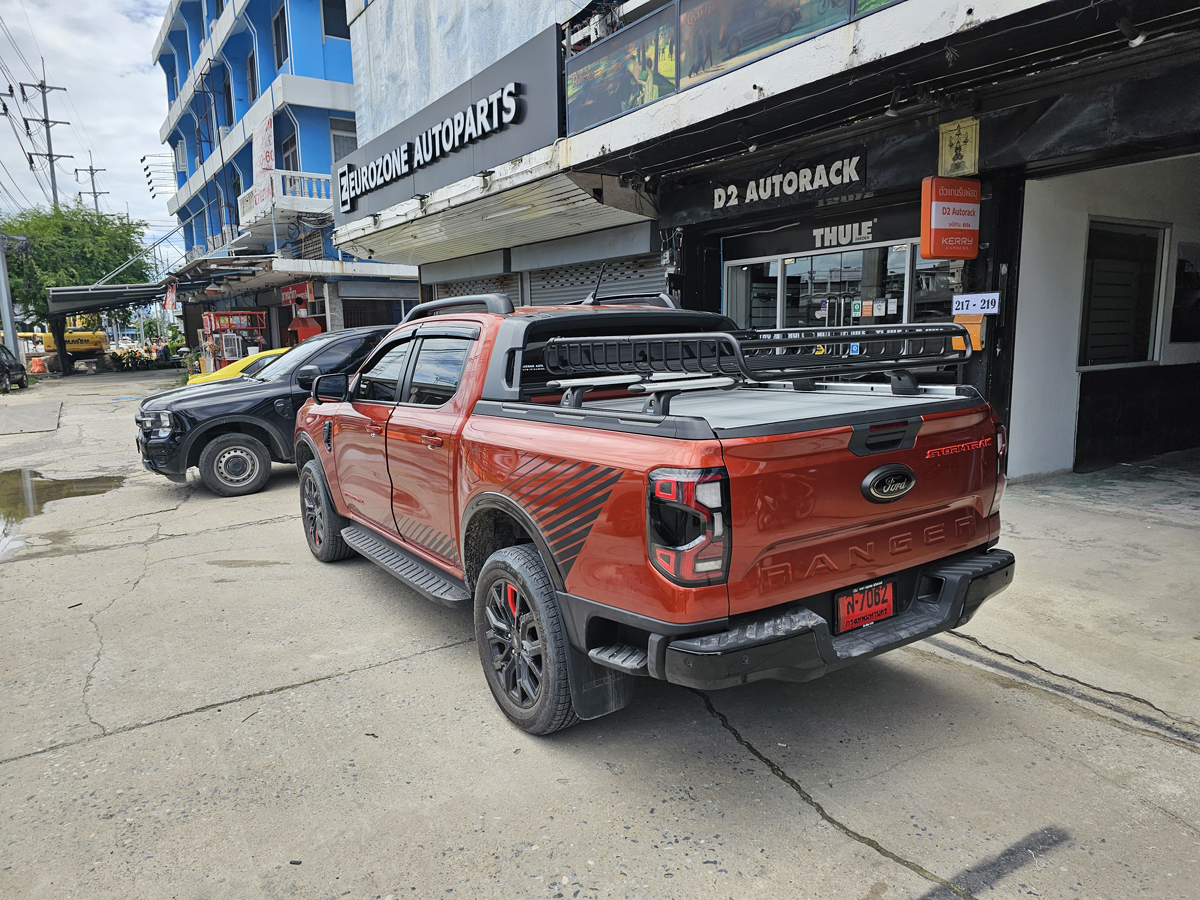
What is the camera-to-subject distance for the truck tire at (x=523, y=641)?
2.99 metres

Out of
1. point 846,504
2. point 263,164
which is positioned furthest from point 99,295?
point 846,504

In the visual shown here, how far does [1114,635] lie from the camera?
13.6ft

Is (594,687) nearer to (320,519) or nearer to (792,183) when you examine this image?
(320,519)

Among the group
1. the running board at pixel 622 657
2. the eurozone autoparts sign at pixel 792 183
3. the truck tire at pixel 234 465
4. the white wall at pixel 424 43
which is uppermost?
the white wall at pixel 424 43

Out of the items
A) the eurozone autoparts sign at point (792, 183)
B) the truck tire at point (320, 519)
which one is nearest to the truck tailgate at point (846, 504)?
the truck tire at point (320, 519)

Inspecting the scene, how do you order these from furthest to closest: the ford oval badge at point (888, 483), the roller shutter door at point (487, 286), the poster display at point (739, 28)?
the roller shutter door at point (487, 286)
the poster display at point (739, 28)
the ford oval badge at point (888, 483)

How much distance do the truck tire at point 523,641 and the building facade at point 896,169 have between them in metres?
4.74

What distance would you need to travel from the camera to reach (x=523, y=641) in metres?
3.23

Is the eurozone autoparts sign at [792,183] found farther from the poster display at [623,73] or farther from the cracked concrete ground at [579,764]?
the cracked concrete ground at [579,764]

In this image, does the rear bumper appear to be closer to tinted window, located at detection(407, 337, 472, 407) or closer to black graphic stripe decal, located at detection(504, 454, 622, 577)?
black graphic stripe decal, located at detection(504, 454, 622, 577)

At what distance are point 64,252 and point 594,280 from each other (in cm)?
3545

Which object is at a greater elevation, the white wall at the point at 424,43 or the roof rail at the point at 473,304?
the white wall at the point at 424,43

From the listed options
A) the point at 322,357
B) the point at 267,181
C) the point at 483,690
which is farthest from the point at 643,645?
the point at 267,181

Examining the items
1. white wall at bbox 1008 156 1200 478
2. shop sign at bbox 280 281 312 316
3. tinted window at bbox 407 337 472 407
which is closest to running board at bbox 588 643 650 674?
tinted window at bbox 407 337 472 407
